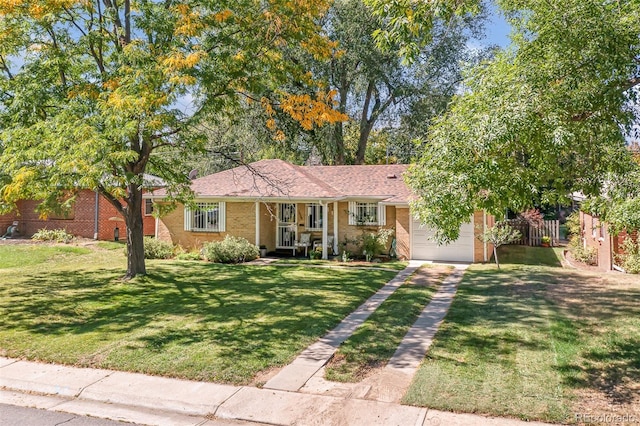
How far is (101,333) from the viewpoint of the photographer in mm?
8711

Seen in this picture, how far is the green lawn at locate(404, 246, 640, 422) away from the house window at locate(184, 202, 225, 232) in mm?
11718

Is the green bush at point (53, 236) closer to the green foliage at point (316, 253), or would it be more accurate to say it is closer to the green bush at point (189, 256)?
the green bush at point (189, 256)

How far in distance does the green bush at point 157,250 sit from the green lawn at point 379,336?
11.0 metres

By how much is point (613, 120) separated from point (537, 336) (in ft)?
12.6

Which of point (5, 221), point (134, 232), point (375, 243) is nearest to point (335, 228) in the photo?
point (375, 243)

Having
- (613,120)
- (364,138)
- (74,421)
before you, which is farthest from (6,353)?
(364,138)

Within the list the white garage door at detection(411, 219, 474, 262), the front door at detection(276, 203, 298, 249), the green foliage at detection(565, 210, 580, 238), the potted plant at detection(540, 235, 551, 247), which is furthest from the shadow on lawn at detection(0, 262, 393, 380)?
the potted plant at detection(540, 235, 551, 247)

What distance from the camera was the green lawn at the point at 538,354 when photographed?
568 cm

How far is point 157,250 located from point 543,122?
16.9 m

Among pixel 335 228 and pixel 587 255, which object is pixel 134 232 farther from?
pixel 587 255

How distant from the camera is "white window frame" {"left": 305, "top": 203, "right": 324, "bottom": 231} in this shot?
2112 centimetres

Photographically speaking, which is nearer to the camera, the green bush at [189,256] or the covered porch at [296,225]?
the green bush at [189,256]

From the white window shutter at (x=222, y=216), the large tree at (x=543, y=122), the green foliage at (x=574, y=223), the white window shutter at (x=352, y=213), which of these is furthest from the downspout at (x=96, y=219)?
the green foliage at (x=574, y=223)

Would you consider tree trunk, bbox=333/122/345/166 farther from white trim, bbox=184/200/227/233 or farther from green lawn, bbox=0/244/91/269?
green lawn, bbox=0/244/91/269
